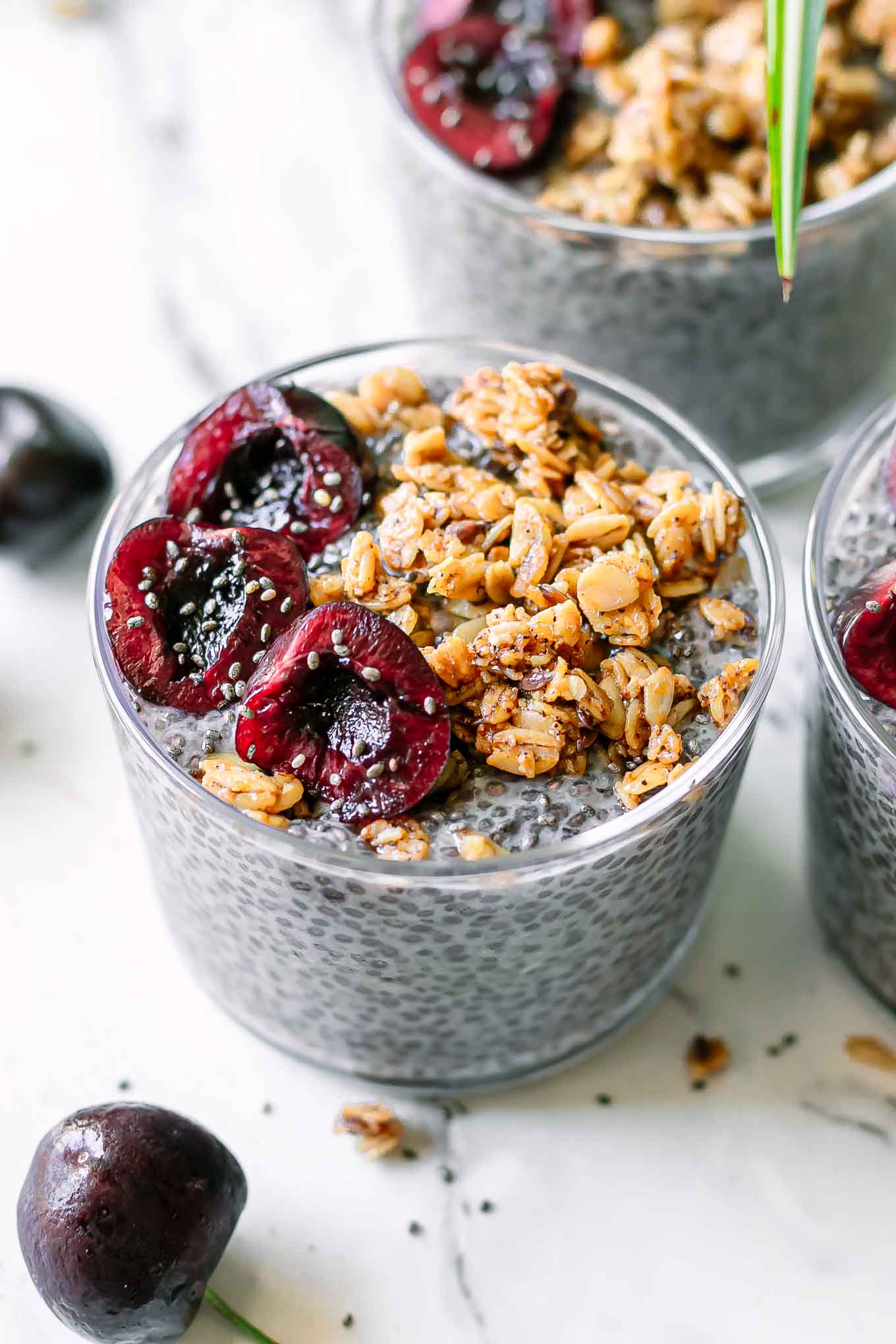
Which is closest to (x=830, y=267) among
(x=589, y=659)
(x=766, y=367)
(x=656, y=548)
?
(x=766, y=367)

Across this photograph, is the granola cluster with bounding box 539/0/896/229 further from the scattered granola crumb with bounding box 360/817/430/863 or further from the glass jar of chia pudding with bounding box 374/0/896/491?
the scattered granola crumb with bounding box 360/817/430/863

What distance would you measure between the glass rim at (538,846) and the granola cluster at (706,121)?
0.97 ft

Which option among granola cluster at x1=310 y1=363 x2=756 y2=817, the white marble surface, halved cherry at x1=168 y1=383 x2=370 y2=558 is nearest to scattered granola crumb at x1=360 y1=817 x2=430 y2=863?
granola cluster at x1=310 y1=363 x2=756 y2=817

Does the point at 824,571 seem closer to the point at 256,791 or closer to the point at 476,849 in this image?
the point at 476,849

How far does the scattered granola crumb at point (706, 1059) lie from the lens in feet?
4.74

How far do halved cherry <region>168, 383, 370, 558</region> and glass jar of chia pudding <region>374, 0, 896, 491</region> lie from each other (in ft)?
1.33

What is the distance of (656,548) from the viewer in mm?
1301

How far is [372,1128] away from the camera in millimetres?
1377

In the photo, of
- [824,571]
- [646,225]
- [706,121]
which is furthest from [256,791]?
[706,121]

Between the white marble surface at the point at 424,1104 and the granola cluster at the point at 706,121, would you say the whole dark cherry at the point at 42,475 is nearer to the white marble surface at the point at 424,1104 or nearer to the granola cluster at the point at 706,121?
the white marble surface at the point at 424,1104

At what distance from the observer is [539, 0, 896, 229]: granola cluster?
1.64m

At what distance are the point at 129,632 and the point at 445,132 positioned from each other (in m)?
0.74

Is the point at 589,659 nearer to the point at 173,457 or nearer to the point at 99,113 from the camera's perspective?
the point at 173,457

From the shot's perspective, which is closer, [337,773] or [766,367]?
[337,773]
